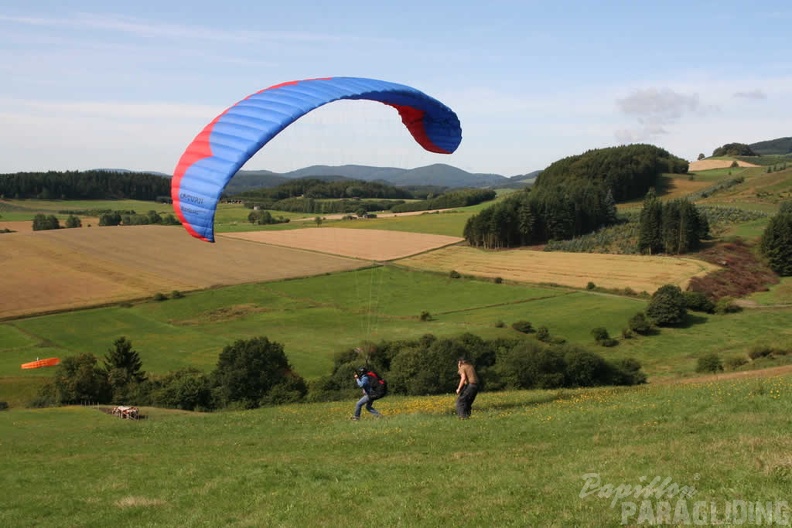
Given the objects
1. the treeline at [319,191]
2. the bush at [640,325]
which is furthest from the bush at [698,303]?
the treeline at [319,191]

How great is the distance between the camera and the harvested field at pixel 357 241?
8888 cm

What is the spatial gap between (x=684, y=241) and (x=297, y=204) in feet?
227

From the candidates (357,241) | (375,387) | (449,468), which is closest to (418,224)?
(357,241)

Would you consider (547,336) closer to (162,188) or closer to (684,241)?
(684,241)

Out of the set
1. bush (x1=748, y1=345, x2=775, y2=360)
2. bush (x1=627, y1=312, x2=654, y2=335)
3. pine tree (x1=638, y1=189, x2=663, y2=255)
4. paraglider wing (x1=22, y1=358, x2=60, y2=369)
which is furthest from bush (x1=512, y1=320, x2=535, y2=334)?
pine tree (x1=638, y1=189, x2=663, y2=255)

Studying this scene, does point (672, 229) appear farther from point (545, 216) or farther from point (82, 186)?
point (82, 186)

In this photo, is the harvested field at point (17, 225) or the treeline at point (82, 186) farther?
the treeline at point (82, 186)

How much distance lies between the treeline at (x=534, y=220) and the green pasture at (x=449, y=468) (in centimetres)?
8346

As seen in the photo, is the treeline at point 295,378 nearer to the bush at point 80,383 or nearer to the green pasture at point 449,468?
the bush at point 80,383

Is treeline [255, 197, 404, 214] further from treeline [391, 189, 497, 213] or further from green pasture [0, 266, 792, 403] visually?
green pasture [0, 266, 792, 403]

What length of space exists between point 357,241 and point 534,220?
1111 inches

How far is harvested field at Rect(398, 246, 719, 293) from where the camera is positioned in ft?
235

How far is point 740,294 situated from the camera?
216 feet

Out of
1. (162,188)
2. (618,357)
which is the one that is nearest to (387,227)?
(618,357)
